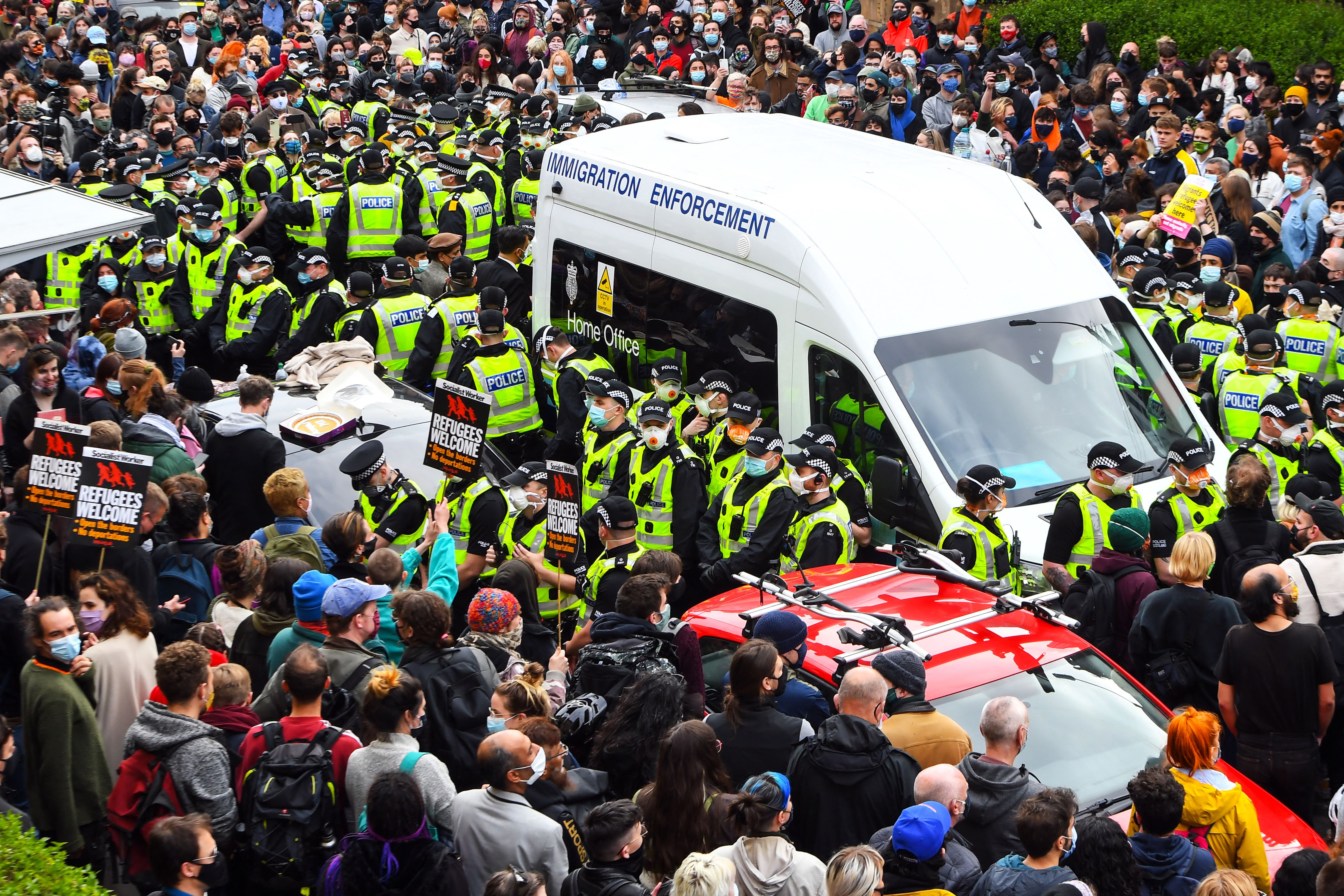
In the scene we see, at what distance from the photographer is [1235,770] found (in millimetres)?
6441

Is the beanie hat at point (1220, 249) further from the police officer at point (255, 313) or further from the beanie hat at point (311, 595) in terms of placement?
the beanie hat at point (311, 595)

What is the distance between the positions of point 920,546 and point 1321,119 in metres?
10.9

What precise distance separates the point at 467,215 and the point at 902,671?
9335 mm

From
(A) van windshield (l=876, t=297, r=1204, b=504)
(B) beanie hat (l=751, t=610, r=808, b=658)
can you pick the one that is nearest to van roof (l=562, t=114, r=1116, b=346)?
(A) van windshield (l=876, t=297, r=1204, b=504)

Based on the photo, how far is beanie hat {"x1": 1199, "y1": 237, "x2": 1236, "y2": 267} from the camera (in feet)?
39.2

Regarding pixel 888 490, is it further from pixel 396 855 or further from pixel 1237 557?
pixel 396 855

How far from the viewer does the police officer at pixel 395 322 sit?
11820mm

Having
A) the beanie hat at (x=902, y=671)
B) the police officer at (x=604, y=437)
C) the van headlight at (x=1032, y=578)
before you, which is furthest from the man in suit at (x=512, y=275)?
the beanie hat at (x=902, y=671)

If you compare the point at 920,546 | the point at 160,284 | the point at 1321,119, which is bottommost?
the point at 160,284

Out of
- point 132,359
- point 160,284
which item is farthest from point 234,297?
point 132,359

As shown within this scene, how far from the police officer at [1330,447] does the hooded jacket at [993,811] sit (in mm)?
4086

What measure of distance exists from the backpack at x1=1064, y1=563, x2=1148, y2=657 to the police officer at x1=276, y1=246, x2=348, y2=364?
21.6 feet

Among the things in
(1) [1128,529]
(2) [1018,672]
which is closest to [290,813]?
(2) [1018,672]

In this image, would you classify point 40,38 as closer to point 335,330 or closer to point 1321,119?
point 335,330
